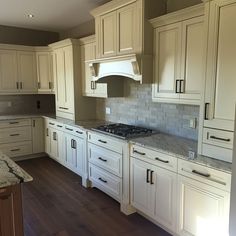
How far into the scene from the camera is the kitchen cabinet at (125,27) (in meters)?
2.82

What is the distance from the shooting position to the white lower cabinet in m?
2.38

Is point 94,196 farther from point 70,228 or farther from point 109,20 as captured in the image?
point 109,20

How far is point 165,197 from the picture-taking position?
8.01ft

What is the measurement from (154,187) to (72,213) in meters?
1.12

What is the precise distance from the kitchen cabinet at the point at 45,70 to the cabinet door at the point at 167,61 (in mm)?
2843

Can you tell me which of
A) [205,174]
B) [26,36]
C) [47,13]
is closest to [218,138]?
Result: [205,174]

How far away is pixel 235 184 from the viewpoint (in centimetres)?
136

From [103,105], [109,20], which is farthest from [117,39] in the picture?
[103,105]

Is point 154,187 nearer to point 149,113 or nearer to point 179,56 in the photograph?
point 149,113

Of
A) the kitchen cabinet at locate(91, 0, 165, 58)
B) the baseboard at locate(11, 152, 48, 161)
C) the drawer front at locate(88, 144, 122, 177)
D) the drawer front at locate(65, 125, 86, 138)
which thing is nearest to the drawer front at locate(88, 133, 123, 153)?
the drawer front at locate(88, 144, 122, 177)

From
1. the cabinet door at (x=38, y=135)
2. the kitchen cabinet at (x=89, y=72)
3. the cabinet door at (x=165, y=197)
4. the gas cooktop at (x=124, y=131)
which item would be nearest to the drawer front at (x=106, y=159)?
the gas cooktop at (x=124, y=131)

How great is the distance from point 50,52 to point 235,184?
4506 millimetres

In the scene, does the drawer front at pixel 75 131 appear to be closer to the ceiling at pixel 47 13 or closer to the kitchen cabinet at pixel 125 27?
the kitchen cabinet at pixel 125 27

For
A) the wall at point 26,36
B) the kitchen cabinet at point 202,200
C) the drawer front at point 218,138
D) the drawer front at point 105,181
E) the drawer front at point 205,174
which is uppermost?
the wall at point 26,36
